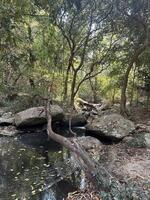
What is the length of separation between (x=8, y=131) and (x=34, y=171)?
15.5 ft

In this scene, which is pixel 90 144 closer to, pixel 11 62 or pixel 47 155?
pixel 47 155

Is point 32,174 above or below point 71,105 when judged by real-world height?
below

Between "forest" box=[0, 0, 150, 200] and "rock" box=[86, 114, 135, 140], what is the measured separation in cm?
3

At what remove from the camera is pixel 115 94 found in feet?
66.3

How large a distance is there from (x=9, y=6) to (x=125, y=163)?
4661 mm

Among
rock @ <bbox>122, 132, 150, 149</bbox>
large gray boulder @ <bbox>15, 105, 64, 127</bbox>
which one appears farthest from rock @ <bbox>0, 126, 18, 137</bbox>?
rock @ <bbox>122, 132, 150, 149</bbox>

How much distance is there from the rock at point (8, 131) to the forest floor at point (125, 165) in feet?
12.7

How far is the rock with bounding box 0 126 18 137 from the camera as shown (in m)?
11.9

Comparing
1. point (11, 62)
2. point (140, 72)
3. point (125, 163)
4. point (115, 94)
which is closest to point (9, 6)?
point (11, 62)

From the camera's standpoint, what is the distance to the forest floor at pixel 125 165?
20.0 ft

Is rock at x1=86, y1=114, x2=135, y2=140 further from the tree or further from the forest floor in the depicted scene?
the tree

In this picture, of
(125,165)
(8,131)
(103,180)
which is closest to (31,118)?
(8,131)

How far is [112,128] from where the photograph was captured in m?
10.6

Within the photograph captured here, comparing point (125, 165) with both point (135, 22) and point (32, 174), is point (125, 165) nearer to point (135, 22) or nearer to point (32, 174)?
point (32, 174)
